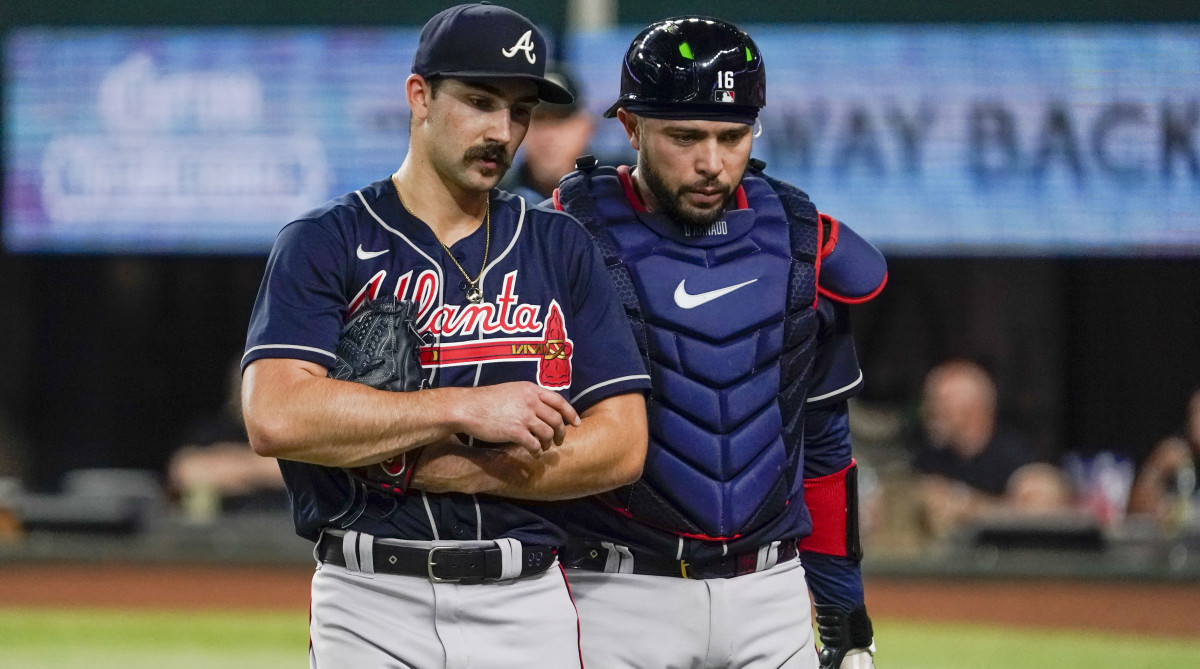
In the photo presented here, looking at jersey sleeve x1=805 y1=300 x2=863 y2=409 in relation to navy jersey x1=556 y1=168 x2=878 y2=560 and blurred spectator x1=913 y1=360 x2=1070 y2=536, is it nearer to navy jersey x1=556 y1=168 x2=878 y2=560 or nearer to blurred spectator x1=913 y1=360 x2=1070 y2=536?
navy jersey x1=556 y1=168 x2=878 y2=560

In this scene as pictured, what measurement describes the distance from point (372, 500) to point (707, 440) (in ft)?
2.21

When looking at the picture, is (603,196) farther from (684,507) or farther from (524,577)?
(524,577)

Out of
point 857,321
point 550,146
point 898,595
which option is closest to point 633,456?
point 550,146

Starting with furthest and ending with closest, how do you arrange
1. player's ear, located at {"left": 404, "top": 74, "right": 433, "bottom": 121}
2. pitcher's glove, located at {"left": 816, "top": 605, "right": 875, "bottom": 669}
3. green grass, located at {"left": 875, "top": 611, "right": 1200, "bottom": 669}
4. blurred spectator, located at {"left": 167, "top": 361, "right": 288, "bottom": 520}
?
1. blurred spectator, located at {"left": 167, "top": 361, "right": 288, "bottom": 520}
2. green grass, located at {"left": 875, "top": 611, "right": 1200, "bottom": 669}
3. pitcher's glove, located at {"left": 816, "top": 605, "right": 875, "bottom": 669}
4. player's ear, located at {"left": 404, "top": 74, "right": 433, "bottom": 121}

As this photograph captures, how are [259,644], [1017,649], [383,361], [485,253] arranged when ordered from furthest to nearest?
[259,644] → [1017,649] → [485,253] → [383,361]

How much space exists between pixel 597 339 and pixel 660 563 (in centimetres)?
50

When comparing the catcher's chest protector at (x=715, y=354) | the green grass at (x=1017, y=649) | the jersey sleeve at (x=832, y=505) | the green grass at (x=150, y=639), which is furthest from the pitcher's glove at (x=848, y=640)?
the green grass at (x=150, y=639)

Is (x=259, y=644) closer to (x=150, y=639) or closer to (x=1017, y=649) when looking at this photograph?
(x=150, y=639)

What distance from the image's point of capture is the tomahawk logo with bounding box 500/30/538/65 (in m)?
2.45

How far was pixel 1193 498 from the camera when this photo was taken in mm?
8102

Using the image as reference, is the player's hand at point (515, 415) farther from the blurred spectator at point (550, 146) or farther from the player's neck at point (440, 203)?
the blurred spectator at point (550, 146)

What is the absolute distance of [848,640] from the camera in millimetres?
3064

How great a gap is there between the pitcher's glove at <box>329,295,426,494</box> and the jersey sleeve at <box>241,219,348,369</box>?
3 cm

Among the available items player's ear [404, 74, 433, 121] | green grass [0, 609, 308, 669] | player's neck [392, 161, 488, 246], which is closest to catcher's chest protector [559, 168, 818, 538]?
player's neck [392, 161, 488, 246]
